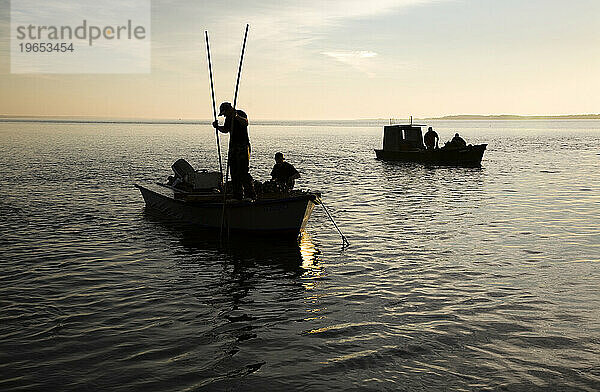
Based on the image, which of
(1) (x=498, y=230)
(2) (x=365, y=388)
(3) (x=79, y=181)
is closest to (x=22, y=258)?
(2) (x=365, y=388)

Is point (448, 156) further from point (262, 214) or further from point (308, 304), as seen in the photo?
point (308, 304)

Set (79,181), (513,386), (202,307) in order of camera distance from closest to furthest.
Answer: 1. (513,386)
2. (202,307)
3. (79,181)

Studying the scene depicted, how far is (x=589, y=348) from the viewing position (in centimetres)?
747

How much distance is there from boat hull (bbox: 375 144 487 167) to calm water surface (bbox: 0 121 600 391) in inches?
953

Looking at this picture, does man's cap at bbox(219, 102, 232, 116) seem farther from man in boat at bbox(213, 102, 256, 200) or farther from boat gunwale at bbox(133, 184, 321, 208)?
boat gunwale at bbox(133, 184, 321, 208)

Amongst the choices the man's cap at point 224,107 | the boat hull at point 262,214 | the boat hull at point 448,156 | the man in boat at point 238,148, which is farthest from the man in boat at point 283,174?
the boat hull at point 448,156

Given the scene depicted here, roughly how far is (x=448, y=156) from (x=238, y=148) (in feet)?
106

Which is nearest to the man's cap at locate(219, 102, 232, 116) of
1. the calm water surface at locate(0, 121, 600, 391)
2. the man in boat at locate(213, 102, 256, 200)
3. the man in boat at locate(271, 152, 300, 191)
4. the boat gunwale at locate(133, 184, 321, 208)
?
the man in boat at locate(213, 102, 256, 200)

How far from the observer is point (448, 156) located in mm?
44156

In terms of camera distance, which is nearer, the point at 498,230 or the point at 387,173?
the point at 498,230

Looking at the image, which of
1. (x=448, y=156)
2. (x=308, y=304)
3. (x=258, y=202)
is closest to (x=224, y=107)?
(x=258, y=202)

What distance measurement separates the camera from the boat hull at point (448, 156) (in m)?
43.4

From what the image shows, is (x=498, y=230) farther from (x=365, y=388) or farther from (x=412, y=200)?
(x=365, y=388)

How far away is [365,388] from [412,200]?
17993 mm
